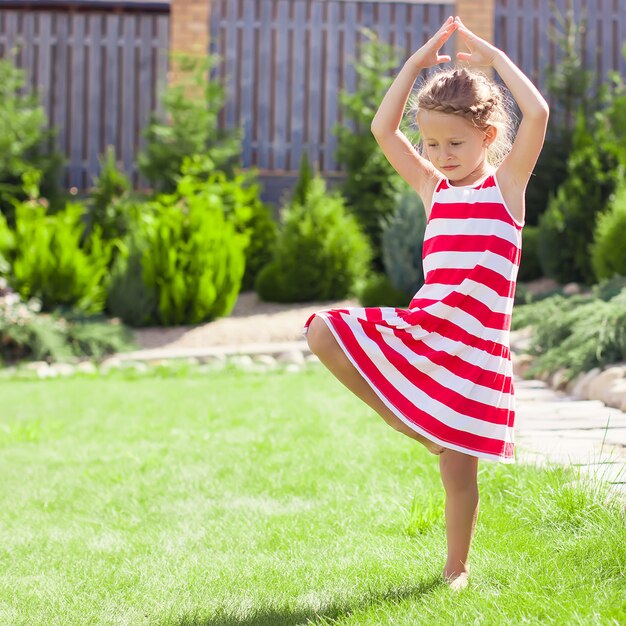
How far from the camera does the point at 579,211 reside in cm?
877

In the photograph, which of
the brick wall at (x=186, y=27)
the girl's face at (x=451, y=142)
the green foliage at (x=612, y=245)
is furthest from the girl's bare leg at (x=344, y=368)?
the brick wall at (x=186, y=27)

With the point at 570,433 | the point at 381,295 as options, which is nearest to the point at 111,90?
the point at 381,295

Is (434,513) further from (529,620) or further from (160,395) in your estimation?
(160,395)

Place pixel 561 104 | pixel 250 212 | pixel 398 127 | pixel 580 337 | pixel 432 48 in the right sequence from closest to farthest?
pixel 432 48 → pixel 398 127 → pixel 580 337 → pixel 250 212 → pixel 561 104

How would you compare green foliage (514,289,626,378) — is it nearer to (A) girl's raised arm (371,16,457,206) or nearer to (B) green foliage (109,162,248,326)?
(A) girl's raised arm (371,16,457,206)

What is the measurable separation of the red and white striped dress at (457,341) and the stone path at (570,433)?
0.63 metres

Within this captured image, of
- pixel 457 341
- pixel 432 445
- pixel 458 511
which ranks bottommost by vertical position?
pixel 458 511

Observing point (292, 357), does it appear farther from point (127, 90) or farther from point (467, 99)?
point (127, 90)

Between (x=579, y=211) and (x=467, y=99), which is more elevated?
(x=467, y=99)

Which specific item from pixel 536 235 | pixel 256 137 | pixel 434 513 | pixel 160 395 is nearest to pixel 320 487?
pixel 434 513

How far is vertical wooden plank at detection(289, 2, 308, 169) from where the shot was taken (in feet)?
37.5

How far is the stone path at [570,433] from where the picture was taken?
286cm

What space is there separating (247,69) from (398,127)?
9373 mm

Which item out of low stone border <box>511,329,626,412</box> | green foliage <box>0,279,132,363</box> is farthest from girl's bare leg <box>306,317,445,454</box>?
green foliage <box>0,279,132,363</box>
